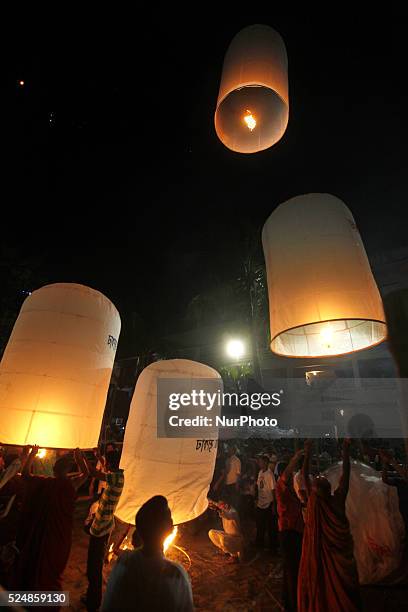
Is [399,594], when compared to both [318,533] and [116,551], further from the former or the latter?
[116,551]

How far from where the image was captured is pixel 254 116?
282 centimetres

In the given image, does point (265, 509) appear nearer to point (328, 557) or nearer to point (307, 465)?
point (328, 557)

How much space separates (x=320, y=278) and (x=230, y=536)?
6136 millimetres

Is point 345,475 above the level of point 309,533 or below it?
above

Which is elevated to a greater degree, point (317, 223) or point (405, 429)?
point (317, 223)

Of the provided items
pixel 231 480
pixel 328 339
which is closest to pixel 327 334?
pixel 328 339

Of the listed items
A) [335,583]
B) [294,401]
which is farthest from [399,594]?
[294,401]

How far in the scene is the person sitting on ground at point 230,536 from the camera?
595cm

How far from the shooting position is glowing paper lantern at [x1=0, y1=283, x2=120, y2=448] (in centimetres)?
288

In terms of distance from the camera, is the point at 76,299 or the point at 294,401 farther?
the point at 294,401

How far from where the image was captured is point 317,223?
92.7 inches

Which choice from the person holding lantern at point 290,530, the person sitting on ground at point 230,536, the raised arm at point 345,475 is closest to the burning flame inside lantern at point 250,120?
the raised arm at point 345,475

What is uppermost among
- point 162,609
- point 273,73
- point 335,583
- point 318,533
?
point 273,73

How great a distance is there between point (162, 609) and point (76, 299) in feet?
8.86
